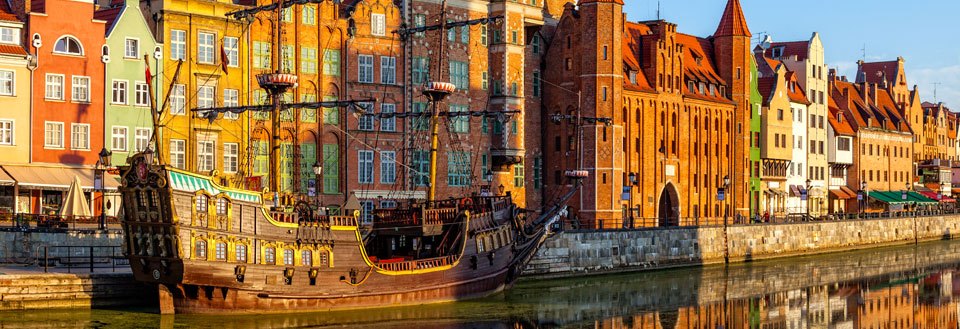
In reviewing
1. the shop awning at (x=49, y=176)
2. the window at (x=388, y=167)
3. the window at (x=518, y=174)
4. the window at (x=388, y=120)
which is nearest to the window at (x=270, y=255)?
the shop awning at (x=49, y=176)

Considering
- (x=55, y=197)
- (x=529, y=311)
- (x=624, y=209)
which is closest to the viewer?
(x=529, y=311)

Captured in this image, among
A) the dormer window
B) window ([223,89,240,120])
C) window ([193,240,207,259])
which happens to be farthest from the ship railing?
the dormer window

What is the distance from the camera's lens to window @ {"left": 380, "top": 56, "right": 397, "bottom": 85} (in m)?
71.2

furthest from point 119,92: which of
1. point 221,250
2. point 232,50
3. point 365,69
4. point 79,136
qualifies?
point 221,250

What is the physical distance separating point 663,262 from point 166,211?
35.5 meters

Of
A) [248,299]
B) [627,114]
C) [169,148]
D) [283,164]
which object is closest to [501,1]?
[627,114]

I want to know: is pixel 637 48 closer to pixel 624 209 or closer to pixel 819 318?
pixel 624 209

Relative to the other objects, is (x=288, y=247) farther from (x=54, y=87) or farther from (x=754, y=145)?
(x=754, y=145)

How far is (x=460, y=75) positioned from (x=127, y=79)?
2012 centimetres

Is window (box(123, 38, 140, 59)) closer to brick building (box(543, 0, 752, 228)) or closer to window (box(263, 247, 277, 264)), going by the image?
window (box(263, 247, 277, 264))

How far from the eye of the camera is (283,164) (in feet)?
218

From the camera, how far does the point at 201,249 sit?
150 ft

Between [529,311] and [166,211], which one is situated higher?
[166,211]

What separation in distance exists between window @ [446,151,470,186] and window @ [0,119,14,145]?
24.6 meters
